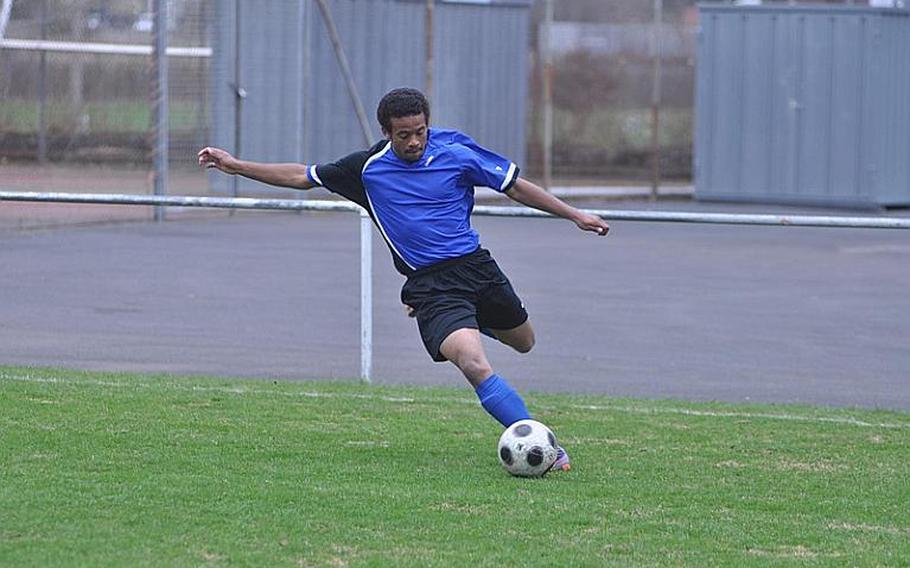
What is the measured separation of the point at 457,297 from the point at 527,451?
912 millimetres

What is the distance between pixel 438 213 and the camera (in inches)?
312

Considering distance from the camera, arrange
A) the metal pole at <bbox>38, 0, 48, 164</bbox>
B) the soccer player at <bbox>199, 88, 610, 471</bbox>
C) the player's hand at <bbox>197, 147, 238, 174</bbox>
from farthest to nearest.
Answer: the metal pole at <bbox>38, 0, 48, 164</bbox>
the player's hand at <bbox>197, 147, 238, 174</bbox>
the soccer player at <bbox>199, 88, 610, 471</bbox>

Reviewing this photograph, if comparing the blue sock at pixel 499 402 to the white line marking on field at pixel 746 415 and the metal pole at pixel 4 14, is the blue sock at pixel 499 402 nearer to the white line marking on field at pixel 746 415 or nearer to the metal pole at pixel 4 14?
the white line marking on field at pixel 746 415

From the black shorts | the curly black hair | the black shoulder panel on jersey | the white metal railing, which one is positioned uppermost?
the curly black hair

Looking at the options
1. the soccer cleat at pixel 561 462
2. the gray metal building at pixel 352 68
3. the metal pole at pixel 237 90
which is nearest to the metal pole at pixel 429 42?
the gray metal building at pixel 352 68

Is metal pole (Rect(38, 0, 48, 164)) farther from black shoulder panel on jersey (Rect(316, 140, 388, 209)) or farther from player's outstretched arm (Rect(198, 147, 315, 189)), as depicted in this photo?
black shoulder panel on jersey (Rect(316, 140, 388, 209))

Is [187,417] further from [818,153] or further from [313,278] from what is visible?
[818,153]

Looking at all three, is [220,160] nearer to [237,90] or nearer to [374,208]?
[374,208]

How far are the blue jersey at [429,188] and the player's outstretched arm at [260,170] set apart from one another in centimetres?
23

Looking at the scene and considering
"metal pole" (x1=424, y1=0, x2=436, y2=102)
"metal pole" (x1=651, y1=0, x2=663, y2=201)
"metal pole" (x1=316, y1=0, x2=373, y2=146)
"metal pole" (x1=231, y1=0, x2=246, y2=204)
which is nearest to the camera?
"metal pole" (x1=231, y1=0, x2=246, y2=204)

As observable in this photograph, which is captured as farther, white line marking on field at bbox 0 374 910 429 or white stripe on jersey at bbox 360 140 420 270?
white line marking on field at bbox 0 374 910 429

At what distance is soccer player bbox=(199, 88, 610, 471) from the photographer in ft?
25.4

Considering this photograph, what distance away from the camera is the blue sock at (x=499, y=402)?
769 centimetres

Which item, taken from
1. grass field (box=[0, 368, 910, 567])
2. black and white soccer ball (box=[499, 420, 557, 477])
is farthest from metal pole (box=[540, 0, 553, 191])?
black and white soccer ball (box=[499, 420, 557, 477])
